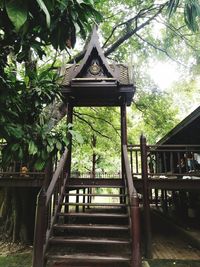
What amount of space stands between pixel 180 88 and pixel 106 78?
9973mm

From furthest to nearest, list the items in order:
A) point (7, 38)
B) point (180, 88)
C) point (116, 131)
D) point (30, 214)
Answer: point (180, 88) < point (116, 131) < point (30, 214) < point (7, 38)

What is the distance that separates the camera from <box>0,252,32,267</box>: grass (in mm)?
5641

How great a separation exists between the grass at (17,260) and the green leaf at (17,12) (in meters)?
5.53

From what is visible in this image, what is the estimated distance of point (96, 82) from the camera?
271 inches

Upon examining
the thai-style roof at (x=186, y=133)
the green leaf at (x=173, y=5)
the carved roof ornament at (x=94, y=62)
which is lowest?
the thai-style roof at (x=186, y=133)

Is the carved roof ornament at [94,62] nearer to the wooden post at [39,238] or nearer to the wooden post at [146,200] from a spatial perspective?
the wooden post at [146,200]

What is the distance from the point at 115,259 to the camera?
455cm

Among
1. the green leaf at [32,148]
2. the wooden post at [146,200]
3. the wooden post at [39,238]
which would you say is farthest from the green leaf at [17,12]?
the wooden post at [146,200]

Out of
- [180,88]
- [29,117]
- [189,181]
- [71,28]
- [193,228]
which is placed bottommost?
[193,228]

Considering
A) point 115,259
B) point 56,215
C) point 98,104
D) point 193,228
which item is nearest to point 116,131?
point 98,104

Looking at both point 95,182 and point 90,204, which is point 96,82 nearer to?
point 95,182

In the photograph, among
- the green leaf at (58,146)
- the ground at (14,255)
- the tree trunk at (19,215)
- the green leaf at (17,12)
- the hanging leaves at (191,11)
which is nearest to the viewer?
the green leaf at (17,12)

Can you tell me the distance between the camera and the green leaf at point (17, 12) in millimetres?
1472

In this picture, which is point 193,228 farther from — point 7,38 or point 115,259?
point 7,38
